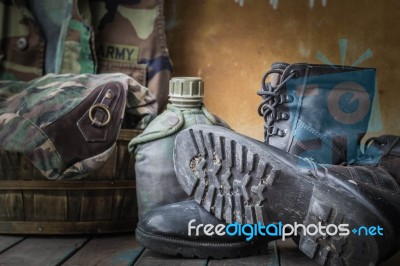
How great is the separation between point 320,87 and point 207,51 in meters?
0.63

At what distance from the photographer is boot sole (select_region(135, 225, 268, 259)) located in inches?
41.6

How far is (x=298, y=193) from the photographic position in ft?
3.09

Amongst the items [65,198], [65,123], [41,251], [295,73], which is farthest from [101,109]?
[295,73]

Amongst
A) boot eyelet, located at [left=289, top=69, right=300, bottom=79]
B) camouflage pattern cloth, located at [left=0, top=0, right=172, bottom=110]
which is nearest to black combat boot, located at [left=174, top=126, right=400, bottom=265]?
boot eyelet, located at [left=289, top=69, right=300, bottom=79]

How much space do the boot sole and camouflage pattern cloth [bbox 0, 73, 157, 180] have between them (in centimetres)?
24

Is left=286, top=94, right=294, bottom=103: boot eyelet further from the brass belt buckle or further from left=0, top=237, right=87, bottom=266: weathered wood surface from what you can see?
left=0, top=237, right=87, bottom=266: weathered wood surface

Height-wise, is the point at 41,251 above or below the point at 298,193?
below

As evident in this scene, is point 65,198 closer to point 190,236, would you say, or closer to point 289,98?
point 190,236

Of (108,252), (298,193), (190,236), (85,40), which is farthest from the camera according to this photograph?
(85,40)

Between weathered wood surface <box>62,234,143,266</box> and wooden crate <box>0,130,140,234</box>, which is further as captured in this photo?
wooden crate <box>0,130,140,234</box>

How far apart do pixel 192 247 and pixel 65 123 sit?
394 mm

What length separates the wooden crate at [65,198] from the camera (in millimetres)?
1239

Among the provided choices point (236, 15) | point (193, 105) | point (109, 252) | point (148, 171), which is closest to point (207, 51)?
point (236, 15)

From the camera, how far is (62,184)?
1236 mm
